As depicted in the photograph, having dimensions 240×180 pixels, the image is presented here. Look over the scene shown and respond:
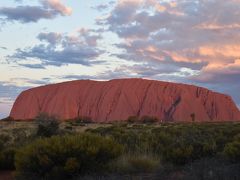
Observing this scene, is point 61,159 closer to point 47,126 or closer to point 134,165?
point 134,165

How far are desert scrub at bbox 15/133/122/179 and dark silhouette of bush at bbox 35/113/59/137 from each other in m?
10.1

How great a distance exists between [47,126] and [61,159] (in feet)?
43.3

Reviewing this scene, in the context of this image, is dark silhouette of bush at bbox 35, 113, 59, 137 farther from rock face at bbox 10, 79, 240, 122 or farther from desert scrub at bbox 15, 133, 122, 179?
rock face at bbox 10, 79, 240, 122

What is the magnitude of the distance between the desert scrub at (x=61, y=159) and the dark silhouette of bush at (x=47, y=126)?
10.1 m

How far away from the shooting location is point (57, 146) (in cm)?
1120

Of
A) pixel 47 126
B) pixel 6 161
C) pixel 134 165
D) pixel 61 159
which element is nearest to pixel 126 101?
pixel 47 126

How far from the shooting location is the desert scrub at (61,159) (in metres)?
10.7

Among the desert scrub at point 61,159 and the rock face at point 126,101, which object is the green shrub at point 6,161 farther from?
the rock face at point 126,101

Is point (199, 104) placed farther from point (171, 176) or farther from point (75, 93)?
point (171, 176)

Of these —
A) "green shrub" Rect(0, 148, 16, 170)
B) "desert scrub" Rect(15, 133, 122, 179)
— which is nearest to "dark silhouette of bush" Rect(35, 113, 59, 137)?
"green shrub" Rect(0, 148, 16, 170)

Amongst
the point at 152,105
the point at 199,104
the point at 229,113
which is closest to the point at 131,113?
the point at 152,105

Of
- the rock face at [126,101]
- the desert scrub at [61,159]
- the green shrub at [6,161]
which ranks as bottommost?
the green shrub at [6,161]

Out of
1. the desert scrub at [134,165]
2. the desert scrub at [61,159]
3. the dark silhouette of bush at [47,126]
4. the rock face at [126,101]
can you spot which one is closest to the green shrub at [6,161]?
the desert scrub at [61,159]

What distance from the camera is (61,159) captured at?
11.1m
